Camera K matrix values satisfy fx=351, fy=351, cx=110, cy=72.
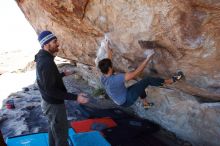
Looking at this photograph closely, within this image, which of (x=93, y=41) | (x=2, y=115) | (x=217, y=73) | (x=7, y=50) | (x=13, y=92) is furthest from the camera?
(x=7, y=50)

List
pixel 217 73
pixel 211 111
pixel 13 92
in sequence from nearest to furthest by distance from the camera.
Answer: pixel 217 73, pixel 211 111, pixel 13 92

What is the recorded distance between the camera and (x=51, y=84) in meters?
5.02

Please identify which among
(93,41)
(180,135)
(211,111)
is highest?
(93,41)

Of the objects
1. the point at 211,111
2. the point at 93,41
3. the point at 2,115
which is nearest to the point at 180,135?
the point at 211,111

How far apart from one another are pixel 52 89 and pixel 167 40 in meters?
1.96

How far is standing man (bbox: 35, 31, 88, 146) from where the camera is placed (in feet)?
16.4

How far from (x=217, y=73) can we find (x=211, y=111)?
1.08 meters

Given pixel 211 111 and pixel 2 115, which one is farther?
pixel 2 115

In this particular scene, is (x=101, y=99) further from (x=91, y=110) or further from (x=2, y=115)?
(x=2, y=115)

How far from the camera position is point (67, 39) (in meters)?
8.56

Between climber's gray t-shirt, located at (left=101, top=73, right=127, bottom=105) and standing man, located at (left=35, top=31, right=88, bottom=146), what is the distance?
1.17 metres

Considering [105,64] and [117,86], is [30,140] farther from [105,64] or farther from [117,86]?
[105,64]

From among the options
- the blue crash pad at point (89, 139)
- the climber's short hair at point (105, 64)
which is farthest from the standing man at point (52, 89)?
the blue crash pad at point (89, 139)

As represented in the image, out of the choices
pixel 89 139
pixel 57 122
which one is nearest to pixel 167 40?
pixel 57 122
